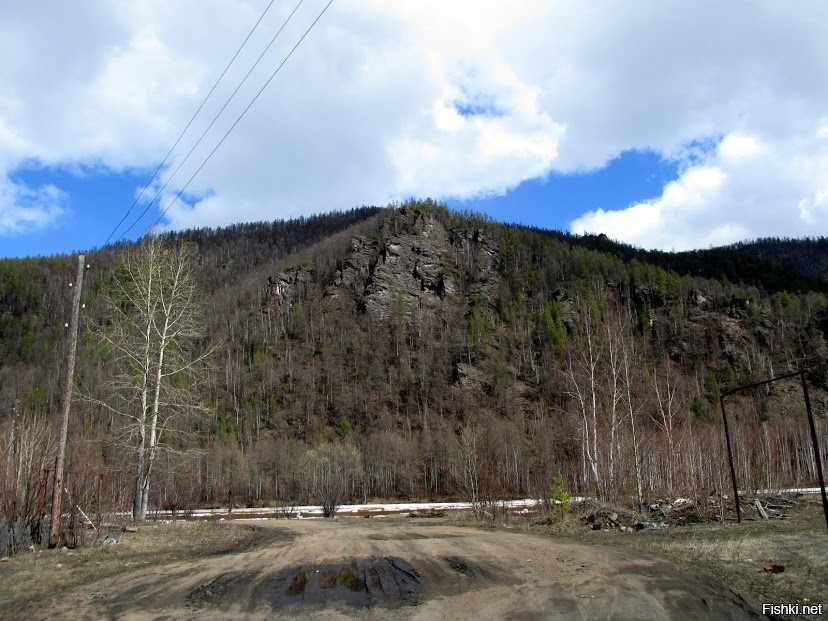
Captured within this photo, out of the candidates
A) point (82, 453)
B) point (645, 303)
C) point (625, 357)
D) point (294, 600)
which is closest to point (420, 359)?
point (645, 303)

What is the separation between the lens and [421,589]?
9617 millimetres

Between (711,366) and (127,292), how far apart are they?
11654cm

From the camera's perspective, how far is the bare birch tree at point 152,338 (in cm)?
2281

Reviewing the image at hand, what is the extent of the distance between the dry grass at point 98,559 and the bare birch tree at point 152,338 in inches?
178

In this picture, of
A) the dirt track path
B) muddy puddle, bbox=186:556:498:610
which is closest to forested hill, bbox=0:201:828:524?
the dirt track path

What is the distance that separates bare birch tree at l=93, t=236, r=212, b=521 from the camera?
22.8 metres

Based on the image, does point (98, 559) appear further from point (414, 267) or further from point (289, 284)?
point (289, 284)

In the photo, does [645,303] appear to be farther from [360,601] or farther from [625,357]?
[360,601]

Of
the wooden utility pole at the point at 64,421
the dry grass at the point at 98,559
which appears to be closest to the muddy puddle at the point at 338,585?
the dry grass at the point at 98,559

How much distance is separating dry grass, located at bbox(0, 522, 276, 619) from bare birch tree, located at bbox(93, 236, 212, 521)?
14.8ft

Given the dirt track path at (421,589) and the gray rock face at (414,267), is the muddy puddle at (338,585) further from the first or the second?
the gray rock face at (414,267)

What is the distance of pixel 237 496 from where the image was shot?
71.9 m

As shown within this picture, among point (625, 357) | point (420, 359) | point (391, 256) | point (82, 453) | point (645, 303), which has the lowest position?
point (82, 453)
